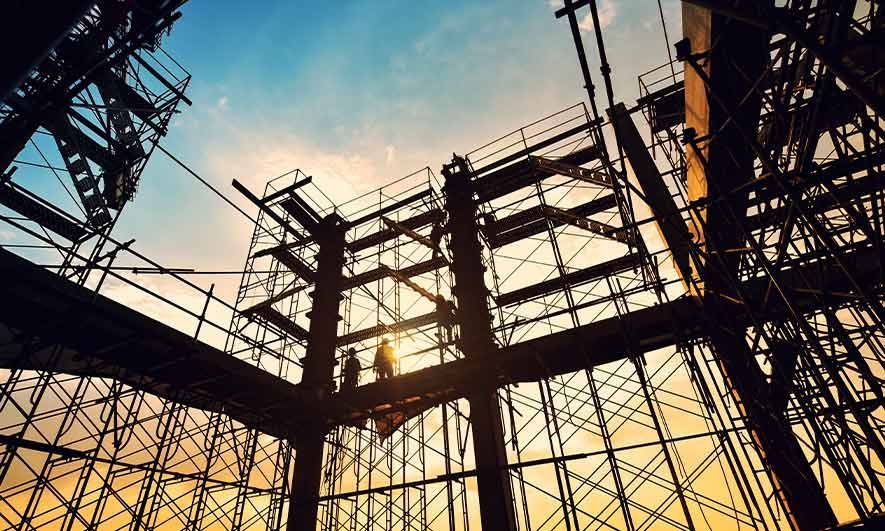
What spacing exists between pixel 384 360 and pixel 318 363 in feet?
6.11

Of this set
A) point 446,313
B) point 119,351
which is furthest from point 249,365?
point 446,313

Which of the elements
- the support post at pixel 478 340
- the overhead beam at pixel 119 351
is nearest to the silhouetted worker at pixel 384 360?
the overhead beam at pixel 119 351

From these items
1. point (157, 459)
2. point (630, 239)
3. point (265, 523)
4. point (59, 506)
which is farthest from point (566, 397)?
point (59, 506)

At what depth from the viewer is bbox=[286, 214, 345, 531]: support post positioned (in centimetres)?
1045

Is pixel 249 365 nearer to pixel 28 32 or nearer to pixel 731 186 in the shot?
pixel 28 32

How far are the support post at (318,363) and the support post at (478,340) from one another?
3.99 m

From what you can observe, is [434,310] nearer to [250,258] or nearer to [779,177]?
[250,258]

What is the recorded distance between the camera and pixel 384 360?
13.1 m

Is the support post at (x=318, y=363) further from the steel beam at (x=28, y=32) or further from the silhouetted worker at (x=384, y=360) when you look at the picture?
the steel beam at (x=28, y=32)

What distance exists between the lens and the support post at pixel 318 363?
1045 centimetres

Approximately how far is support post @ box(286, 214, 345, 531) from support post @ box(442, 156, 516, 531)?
13.1ft

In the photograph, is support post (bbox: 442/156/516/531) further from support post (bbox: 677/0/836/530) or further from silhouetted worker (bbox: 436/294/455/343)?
support post (bbox: 677/0/836/530)

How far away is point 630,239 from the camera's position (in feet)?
39.7

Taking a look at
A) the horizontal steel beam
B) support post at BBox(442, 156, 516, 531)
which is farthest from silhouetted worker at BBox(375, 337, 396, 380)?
support post at BBox(442, 156, 516, 531)
